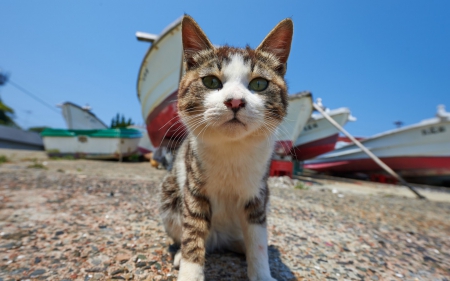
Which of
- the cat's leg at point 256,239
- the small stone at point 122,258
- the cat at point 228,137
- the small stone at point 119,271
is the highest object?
the cat at point 228,137

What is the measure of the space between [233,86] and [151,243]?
1.59 m

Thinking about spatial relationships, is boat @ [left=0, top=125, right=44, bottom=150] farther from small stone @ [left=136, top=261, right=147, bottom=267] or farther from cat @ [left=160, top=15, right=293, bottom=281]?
cat @ [left=160, top=15, right=293, bottom=281]

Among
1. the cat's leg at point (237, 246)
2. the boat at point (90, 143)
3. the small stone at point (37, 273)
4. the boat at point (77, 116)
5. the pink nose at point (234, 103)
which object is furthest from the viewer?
the boat at point (77, 116)

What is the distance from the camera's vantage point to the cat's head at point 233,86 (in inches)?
54.8

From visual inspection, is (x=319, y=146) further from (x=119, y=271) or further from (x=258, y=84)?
(x=119, y=271)

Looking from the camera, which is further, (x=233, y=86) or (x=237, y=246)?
(x=237, y=246)

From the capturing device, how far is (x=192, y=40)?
1799 millimetres

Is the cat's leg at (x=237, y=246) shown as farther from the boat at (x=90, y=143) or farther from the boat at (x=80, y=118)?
the boat at (x=80, y=118)

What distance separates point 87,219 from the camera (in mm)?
2537

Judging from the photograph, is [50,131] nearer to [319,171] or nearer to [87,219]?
[87,219]

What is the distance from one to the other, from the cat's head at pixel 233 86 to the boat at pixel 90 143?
12.1 metres

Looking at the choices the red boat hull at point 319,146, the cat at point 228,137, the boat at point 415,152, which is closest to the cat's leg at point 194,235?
the cat at point 228,137

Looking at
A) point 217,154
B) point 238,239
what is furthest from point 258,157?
point 238,239

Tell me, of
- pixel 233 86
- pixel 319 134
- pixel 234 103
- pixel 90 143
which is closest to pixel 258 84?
pixel 233 86
